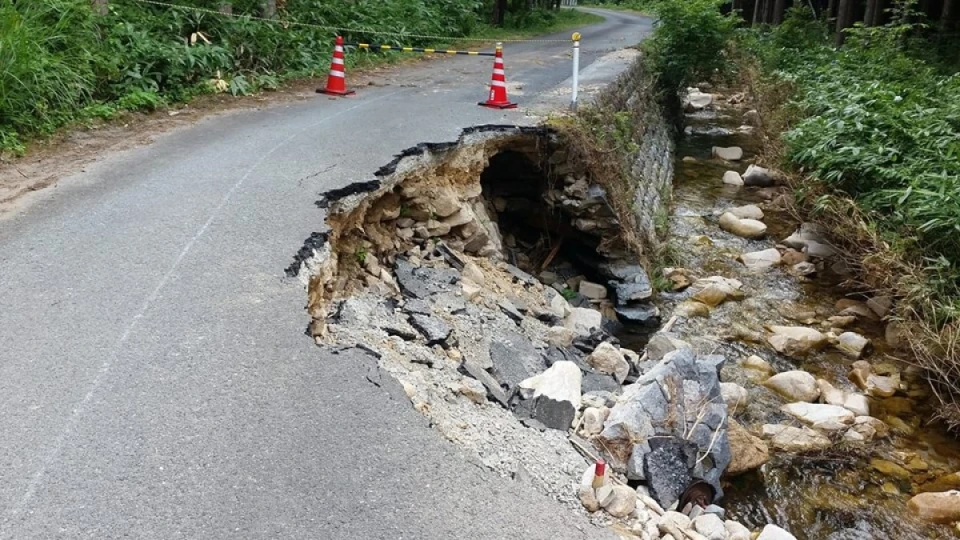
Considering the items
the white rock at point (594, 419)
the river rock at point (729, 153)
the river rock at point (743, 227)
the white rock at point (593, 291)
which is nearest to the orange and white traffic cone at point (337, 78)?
the white rock at point (593, 291)

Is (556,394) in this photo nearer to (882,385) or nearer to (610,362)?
(610,362)

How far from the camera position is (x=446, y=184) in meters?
7.33

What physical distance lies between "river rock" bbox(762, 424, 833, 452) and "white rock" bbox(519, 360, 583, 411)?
7.21 ft

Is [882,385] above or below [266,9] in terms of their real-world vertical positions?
below

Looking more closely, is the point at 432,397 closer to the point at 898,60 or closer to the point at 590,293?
the point at 590,293

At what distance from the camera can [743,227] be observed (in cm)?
1042

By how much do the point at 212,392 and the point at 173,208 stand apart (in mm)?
2490

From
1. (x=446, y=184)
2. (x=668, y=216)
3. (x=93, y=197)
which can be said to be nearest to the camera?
(x=93, y=197)

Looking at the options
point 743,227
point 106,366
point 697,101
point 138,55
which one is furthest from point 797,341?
point 697,101

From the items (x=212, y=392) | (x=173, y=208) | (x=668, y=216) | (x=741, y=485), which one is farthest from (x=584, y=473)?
(x=668, y=216)

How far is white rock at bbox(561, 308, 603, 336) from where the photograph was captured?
7199 mm

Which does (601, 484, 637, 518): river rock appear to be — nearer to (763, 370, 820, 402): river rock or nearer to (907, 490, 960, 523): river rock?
(907, 490, 960, 523): river rock

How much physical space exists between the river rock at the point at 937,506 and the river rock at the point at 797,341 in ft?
7.83

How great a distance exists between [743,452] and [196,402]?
369cm
